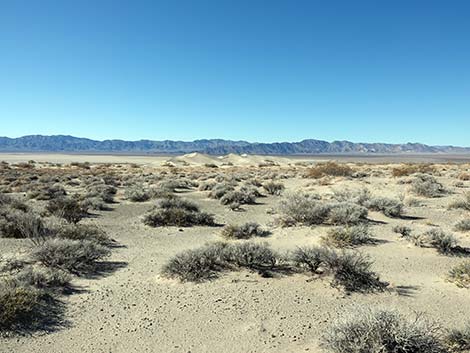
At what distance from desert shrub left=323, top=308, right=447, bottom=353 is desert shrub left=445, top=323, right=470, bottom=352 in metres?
0.15

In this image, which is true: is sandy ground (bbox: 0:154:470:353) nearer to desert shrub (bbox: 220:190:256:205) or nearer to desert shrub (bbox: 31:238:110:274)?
desert shrub (bbox: 31:238:110:274)

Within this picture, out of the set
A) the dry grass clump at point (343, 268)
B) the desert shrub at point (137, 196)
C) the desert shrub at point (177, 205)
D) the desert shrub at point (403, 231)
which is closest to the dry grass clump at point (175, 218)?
the desert shrub at point (177, 205)

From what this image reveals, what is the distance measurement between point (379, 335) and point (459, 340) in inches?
53.8

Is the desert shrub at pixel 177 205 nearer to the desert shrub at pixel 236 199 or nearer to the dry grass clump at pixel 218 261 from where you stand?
the desert shrub at pixel 236 199

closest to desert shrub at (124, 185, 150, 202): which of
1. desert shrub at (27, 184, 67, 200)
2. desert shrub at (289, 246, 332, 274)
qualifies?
desert shrub at (27, 184, 67, 200)

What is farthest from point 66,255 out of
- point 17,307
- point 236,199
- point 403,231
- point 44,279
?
point 236,199

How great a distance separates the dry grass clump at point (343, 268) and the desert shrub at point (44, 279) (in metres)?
4.84

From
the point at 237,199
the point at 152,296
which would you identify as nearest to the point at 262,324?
the point at 152,296

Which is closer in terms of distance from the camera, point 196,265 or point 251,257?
point 196,265

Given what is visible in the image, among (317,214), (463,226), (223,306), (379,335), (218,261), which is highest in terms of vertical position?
(379,335)

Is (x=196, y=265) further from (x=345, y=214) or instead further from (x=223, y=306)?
(x=345, y=214)

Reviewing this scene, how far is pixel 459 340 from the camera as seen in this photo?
5625 mm

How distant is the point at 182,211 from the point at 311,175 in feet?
76.3

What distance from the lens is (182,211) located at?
15.5 m
